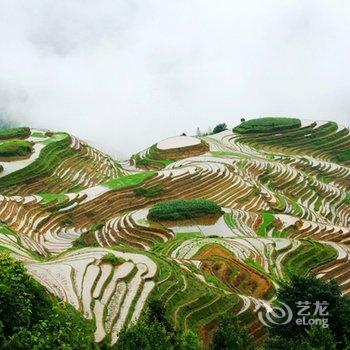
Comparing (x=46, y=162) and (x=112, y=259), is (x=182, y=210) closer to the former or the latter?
(x=112, y=259)

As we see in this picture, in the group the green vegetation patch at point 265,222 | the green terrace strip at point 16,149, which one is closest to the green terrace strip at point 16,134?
the green terrace strip at point 16,149

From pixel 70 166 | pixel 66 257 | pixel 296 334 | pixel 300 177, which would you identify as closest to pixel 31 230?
pixel 66 257

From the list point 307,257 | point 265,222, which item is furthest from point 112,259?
point 265,222

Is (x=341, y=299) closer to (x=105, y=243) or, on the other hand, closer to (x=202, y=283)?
(x=202, y=283)

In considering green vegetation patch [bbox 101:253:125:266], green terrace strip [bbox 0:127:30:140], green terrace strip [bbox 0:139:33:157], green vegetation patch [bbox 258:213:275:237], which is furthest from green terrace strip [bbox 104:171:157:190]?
green vegetation patch [bbox 101:253:125:266]

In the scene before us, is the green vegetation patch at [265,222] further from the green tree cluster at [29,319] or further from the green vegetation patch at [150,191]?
the green tree cluster at [29,319]

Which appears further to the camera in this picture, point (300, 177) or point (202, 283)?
point (300, 177)

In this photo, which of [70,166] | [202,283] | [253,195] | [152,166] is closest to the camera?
[202,283]
